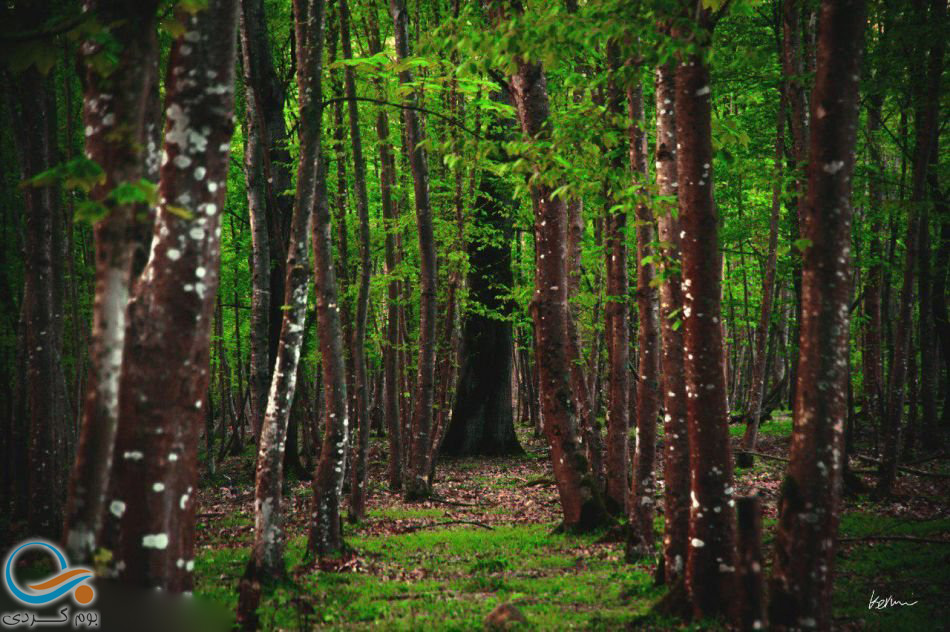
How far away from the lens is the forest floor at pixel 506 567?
308 inches

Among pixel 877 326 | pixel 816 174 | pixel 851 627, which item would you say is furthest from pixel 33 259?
pixel 877 326

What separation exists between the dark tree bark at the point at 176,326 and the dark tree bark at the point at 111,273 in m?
0.21

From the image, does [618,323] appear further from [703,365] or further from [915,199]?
[915,199]

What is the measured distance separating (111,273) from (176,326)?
0.57m

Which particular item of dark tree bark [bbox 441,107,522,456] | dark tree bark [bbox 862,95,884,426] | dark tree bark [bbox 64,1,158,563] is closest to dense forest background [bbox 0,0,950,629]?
dark tree bark [bbox 64,1,158,563]

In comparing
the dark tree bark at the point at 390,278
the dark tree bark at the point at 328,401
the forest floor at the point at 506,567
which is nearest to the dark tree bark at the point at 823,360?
the forest floor at the point at 506,567

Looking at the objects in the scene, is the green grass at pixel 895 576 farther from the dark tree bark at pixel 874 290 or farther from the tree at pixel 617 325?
the dark tree bark at pixel 874 290

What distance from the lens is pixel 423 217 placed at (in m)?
15.0

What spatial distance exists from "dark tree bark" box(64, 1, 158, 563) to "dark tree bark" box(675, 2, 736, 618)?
5026 millimetres

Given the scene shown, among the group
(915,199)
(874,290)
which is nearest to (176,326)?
(915,199)

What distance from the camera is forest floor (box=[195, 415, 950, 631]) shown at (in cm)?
782

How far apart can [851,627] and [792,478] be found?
3.06 m

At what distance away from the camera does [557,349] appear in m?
12.5

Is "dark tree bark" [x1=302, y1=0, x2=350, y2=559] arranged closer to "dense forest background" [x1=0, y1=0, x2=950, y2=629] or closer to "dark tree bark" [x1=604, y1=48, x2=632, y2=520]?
"dense forest background" [x1=0, y1=0, x2=950, y2=629]
